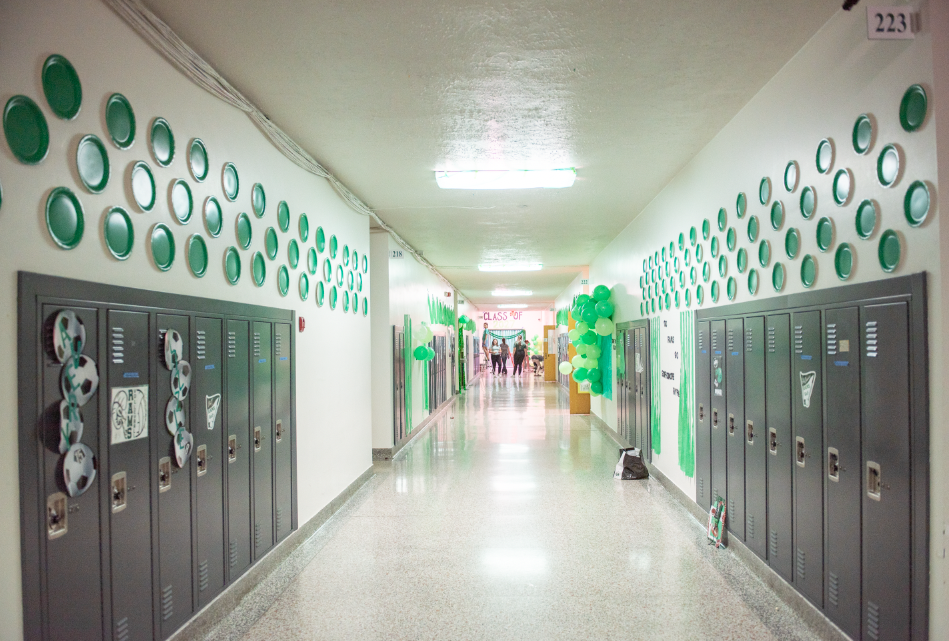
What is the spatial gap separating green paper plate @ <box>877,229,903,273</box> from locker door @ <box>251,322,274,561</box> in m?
3.45

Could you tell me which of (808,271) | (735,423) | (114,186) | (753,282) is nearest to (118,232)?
(114,186)

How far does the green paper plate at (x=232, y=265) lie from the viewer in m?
3.34

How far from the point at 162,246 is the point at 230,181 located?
2.69ft

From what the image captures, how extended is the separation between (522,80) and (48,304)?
267cm

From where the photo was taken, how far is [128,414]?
2.43 meters

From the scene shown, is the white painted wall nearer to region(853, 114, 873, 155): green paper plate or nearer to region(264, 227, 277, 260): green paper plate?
region(264, 227, 277, 260): green paper plate

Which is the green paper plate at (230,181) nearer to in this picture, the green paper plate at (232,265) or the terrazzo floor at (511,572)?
the green paper plate at (232,265)

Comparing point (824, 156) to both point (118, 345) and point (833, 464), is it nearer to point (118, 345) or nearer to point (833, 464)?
point (833, 464)

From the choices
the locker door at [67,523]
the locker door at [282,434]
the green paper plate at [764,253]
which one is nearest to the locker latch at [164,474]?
the locker door at [67,523]

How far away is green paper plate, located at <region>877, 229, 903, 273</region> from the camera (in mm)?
2316

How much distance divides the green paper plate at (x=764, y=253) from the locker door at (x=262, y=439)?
3.32 metres

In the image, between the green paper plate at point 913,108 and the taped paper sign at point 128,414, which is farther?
the taped paper sign at point 128,414

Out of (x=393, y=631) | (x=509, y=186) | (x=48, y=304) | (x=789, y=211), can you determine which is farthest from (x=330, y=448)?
(x=789, y=211)

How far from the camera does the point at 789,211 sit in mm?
3268
